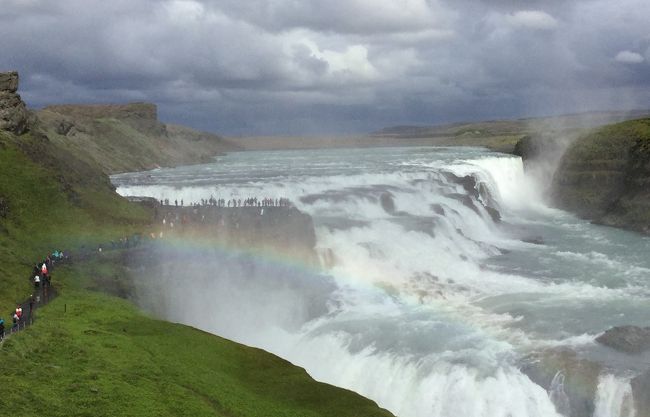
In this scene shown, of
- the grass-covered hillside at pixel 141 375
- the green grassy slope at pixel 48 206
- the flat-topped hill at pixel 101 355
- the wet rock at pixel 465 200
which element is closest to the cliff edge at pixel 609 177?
the wet rock at pixel 465 200

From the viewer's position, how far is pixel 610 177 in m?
59.4

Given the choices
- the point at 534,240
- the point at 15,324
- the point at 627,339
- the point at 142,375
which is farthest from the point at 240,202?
the point at 627,339

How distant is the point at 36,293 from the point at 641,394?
22427mm

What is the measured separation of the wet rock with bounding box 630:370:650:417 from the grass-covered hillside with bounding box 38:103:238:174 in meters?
64.1

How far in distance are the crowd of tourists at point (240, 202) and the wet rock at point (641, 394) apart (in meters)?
28.4

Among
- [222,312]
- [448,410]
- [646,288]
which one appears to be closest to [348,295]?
[222,312]

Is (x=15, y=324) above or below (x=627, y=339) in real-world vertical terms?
above

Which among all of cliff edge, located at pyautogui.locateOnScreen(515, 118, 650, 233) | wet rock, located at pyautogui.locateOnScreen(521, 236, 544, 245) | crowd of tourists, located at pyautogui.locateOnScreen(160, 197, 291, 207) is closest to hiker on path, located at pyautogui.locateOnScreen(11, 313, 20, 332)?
crowd of tourists, located at pyautogui.locateOnScreen(160, 197, 291, 207)

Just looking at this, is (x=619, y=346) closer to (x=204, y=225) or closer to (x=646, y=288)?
(x=646, y=288)

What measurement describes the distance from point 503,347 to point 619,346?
418 centimetres

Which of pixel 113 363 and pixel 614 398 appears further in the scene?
pixel 614 398

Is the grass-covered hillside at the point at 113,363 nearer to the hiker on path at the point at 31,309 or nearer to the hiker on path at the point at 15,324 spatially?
the hiker on path at the point at 31,309

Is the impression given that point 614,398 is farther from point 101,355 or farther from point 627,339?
point 101,355

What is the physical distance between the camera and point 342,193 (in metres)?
47.9
